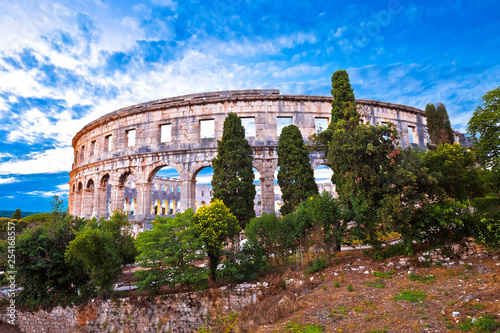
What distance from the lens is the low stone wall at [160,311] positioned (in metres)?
11.5

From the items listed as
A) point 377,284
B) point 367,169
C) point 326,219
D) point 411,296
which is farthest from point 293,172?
point 411,296

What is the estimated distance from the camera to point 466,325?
6.87 meters

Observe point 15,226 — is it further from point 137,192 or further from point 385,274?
point 385,274

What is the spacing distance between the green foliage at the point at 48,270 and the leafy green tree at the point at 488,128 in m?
18.1

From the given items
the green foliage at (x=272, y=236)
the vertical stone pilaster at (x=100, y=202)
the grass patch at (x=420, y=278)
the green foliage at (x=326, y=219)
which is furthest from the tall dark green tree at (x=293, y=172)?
the vertical stone pilaster at (x=100, y=202)

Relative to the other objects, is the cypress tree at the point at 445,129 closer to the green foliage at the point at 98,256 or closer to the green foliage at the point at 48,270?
the green foliage at the point at 98,256

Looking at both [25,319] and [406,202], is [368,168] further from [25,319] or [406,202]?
[25,319]

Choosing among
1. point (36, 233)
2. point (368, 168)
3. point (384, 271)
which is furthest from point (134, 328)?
point (368, 168)

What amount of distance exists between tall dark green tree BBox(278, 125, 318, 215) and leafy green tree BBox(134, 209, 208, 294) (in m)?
6.98

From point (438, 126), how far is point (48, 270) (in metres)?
Result: 26.2

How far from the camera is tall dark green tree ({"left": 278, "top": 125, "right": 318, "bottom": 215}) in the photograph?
1716cm

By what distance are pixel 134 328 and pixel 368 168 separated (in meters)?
11.3

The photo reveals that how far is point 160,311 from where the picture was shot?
11.8m

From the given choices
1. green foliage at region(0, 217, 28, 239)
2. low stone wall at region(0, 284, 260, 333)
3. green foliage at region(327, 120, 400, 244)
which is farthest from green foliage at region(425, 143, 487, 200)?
green foliage at region(0, 217, 28, 239)
